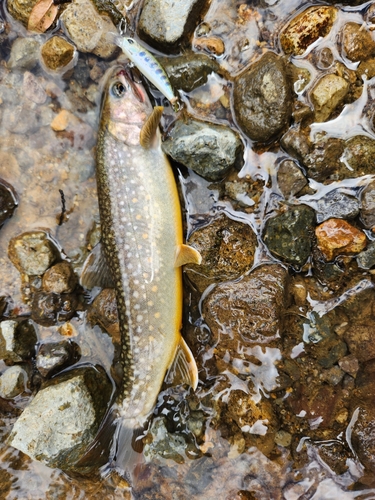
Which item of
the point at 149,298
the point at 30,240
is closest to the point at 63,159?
the point at 30,240

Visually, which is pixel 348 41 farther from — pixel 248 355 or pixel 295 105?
pixel 248 355

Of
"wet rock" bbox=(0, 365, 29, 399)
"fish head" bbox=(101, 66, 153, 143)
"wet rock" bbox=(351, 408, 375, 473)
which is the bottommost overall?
"wet rock" bbox=(351, 408, 375, 473)

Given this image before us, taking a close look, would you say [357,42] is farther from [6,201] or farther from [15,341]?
[15,341]

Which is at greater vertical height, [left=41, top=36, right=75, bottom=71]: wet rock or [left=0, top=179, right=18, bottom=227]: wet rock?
[left=41, top=36, right=75, bottom=71]: wet rock

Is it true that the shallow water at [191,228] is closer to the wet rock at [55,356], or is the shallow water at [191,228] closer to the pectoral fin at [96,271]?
the wet rock at [55,356]

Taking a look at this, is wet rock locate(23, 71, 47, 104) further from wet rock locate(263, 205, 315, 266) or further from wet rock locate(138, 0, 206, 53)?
wet rock locate(263, 205, 315, 266)

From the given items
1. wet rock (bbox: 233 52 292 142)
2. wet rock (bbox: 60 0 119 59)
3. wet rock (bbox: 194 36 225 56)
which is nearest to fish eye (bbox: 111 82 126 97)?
wet rock (bbox: 60 0 119 59)

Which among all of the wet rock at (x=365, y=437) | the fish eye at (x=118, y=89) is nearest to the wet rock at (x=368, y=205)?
the wet rock at (x=365, y=437)

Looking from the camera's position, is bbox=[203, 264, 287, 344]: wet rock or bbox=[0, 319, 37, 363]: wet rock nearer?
bbox=[203, 264, 287, 344]: wet rock
